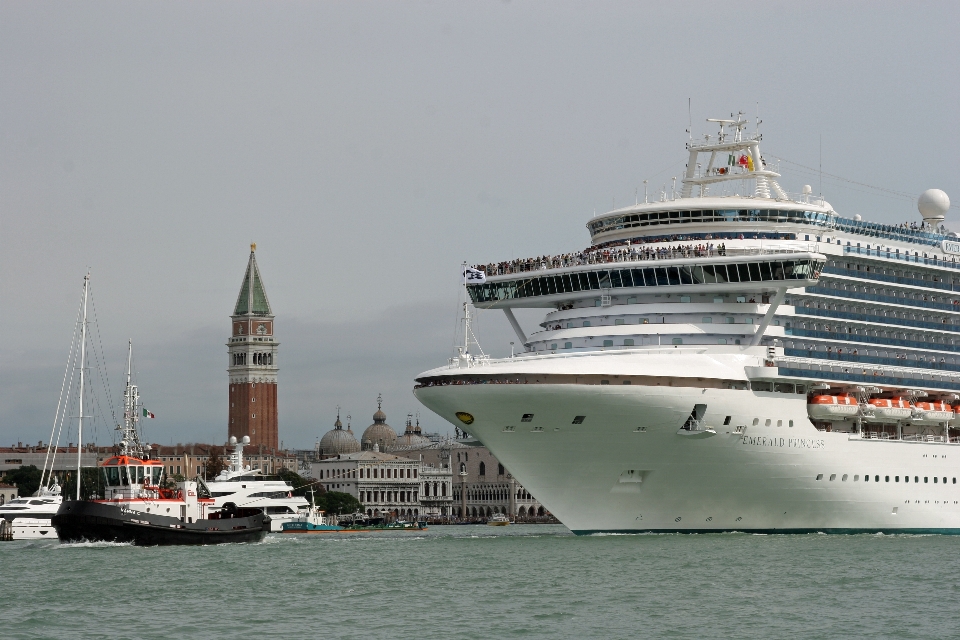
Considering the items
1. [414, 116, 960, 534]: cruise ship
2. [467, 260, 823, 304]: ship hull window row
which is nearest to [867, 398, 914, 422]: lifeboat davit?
[414, 116, 960, 534]: cruise ship

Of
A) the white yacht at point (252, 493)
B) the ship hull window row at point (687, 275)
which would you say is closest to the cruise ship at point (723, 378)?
the ship hull window row at point (687, 275)

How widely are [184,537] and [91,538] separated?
379 cm

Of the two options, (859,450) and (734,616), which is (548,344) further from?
(734,616)

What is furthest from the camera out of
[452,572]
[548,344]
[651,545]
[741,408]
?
[548,344]

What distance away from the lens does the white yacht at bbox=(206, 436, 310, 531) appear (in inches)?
3472

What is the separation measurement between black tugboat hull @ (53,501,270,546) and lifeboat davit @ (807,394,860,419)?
83.9 ft

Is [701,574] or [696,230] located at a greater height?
[696,230]

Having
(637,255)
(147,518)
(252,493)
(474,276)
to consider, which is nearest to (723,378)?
(637,255)

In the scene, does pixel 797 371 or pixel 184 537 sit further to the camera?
pixel 184 537

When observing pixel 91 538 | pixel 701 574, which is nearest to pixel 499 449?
pixel 701 574

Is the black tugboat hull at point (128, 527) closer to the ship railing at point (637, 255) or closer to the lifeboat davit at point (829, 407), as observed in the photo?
the ship railing at point (637, 255)

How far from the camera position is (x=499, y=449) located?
182ft

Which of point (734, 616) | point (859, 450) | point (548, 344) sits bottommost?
point (734, 616)

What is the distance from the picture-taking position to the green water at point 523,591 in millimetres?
34281
